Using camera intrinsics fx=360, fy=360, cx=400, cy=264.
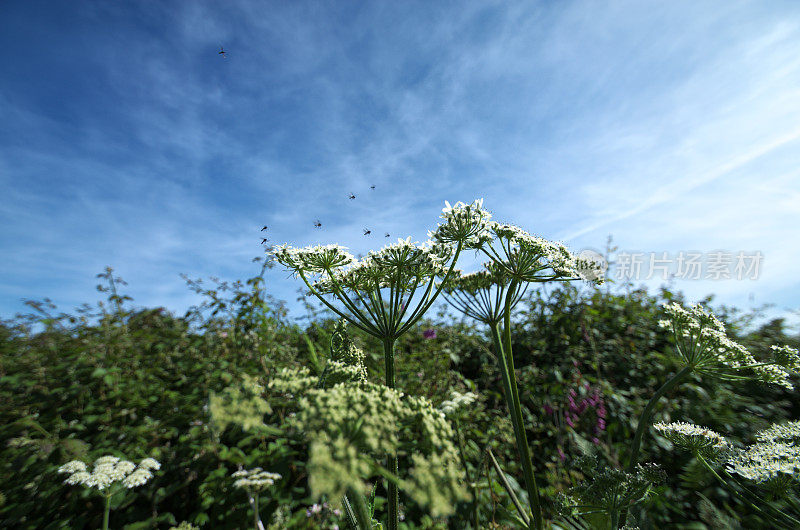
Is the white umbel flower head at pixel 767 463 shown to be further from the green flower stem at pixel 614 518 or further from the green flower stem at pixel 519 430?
the green flower stem at pixel 519 430

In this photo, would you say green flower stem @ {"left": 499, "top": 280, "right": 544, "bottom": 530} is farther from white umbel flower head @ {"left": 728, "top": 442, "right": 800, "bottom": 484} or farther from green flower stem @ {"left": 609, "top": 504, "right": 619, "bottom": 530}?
white umbel flower head @ {"left": 728, "top": 442, "right": 800, "bottom": 484}

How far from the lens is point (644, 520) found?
2.60 m

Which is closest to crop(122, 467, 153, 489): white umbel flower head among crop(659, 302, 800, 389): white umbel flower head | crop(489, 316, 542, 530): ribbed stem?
crop(489, 316, 542, 530): ribbed stem

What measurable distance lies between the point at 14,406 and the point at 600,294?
9175 mm

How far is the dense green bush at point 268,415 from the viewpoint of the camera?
9.85 feet

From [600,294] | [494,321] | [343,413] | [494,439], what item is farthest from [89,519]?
[600,294]

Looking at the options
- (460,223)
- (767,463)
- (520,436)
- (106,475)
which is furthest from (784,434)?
(106,475)

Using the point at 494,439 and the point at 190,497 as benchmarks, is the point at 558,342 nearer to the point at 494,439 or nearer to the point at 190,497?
the point at 494,439

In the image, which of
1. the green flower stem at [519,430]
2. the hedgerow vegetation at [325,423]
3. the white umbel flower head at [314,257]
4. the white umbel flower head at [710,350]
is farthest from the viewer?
the white umbel flower head at [710,350]

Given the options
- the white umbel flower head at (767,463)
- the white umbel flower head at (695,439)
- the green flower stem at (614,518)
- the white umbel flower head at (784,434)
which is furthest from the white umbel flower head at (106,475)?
the white umbel flower head at (784,434)

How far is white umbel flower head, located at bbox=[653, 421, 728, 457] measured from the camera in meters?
2.48

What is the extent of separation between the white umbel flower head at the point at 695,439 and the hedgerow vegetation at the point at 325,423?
0.24 metres

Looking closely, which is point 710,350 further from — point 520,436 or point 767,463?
point 520,436

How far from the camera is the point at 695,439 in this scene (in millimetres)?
2541
